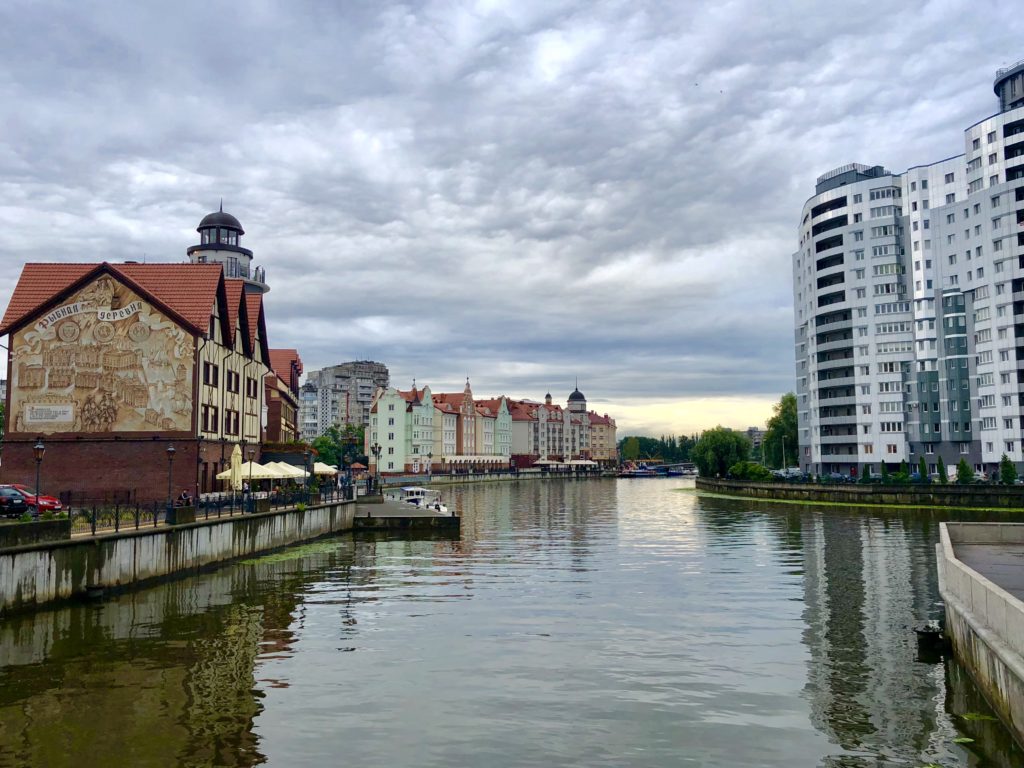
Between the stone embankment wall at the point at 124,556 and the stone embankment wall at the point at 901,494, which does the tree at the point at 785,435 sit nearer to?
the stone embankment wall at the point at 901,494

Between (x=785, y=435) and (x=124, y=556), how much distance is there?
461 feet

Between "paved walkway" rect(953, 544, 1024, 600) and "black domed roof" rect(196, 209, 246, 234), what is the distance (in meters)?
92.6

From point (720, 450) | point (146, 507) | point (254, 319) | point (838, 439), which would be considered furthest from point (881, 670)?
point (720, 450)

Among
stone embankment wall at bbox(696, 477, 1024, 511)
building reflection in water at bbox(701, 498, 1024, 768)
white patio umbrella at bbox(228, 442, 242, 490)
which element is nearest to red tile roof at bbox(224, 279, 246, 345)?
white patio umbrella at bbox(228, 442, 242, 490)

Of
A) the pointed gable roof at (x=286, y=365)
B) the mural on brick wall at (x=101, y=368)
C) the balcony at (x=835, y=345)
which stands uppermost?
the balcony at (x=835, y=345)

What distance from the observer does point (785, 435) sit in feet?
513

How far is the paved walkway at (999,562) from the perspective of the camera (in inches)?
863

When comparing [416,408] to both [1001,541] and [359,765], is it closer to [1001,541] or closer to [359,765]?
[1001,541]

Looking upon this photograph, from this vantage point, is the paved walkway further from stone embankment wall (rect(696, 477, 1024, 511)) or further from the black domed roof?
the black domed roof

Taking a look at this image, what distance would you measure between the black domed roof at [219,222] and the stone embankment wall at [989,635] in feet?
317

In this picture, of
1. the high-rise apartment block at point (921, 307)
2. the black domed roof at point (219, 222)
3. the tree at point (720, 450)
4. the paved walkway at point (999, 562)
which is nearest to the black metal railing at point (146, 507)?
the paved walkway at point (999, 562)

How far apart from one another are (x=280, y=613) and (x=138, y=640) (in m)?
5.70

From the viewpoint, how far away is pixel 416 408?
186m

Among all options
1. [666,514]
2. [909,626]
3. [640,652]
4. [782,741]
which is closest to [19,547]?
[640,652]
